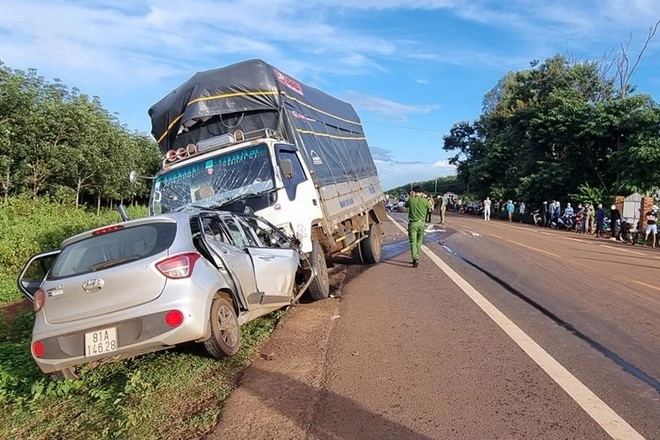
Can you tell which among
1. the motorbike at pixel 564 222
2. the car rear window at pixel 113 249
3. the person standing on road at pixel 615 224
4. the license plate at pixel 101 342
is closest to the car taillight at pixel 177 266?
the car rear window at pixel 113 249

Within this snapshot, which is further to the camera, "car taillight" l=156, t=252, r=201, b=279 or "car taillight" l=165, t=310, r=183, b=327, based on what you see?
"car taillight" l=156, t=252, r=201, b=279

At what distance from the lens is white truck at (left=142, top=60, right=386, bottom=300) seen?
306 inches

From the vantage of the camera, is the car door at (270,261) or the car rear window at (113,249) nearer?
the car rear window at (113,249)

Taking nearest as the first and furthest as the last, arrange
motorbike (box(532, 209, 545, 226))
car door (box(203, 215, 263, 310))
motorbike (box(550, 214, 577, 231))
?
car door (box(203, 215, 263, 310)), motorbike (box(550, 214, 577, 231)), motorbike (box(532, 209, 545, 226))

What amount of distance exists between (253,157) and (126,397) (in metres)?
4.27

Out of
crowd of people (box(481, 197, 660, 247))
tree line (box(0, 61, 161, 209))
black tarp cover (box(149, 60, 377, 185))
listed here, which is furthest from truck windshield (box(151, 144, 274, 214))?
crowd of people (box(481, 197, 660, 247))

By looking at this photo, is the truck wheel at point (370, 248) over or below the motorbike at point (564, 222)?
over

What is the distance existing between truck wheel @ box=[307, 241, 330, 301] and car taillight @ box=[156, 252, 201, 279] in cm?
322

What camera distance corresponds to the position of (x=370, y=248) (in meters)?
12.2

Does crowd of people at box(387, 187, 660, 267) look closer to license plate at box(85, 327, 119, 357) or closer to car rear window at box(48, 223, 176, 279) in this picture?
car rear window at box(48, 223, 176, 279)

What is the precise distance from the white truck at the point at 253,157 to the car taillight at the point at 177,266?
286 cm

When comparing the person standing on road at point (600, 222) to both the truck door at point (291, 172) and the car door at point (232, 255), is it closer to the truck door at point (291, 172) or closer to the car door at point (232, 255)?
the truck door at point (291, 172)

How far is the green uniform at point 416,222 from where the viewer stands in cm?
1159

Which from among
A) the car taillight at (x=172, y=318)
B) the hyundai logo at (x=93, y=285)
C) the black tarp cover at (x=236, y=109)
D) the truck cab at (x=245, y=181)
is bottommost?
the car taillight at (x=172, y=318)
